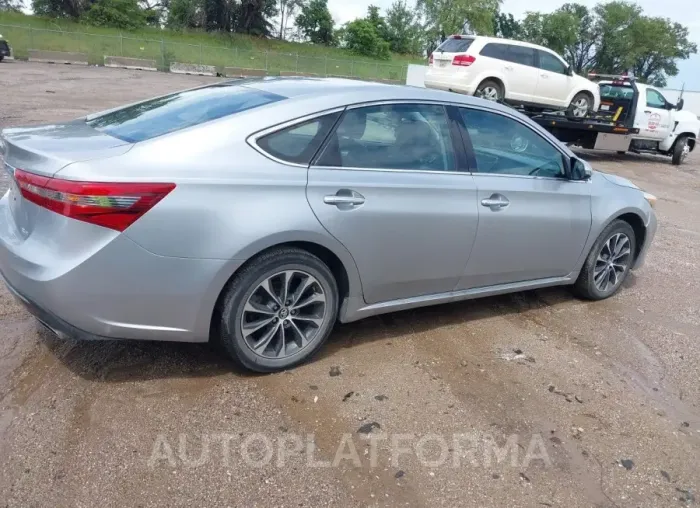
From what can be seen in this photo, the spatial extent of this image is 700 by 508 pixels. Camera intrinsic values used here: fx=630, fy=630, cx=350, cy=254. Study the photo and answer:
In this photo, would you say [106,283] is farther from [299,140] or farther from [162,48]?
[162,48]

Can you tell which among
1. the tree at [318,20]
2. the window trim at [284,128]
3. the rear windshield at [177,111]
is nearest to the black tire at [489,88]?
the rear windshield at [177,111]

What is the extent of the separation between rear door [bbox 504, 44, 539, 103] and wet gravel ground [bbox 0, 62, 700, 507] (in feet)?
34.6

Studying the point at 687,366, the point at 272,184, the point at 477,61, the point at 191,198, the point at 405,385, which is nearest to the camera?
the point at 191,198

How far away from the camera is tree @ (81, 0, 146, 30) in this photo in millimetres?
50250

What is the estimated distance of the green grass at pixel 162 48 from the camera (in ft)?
124

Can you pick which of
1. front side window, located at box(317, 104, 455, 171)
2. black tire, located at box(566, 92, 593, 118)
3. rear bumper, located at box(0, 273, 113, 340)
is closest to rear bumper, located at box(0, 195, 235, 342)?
rear bumper, located at box(0, 273, 113, 340)

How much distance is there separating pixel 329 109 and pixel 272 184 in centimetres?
65

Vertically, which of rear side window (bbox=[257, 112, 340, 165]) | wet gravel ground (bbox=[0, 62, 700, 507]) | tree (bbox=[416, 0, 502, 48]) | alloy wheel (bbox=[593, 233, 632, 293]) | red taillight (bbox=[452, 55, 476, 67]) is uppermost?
tree (bbox=[416, 0, 502, 48])

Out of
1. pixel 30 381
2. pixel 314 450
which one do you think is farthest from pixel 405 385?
Answer: pixel 30 381

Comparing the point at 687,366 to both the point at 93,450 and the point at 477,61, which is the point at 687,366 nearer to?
the point at 93,450

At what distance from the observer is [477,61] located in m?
13.9

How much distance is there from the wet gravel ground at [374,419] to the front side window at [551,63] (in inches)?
444

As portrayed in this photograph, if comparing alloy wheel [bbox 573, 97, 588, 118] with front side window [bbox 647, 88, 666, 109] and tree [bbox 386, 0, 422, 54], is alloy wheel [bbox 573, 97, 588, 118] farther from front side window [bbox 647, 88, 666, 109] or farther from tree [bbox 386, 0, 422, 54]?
tree [bbox 386, 0, 422, 54]

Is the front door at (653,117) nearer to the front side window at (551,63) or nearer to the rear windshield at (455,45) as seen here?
the front side window at (551,63)
